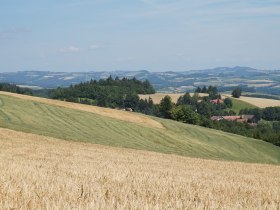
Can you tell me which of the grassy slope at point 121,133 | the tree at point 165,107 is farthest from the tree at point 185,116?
the grassy slope at point 121,133

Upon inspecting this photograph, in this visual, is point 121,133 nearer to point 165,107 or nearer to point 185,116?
point 185,116

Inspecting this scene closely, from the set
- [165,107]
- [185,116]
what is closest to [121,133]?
[185,116]

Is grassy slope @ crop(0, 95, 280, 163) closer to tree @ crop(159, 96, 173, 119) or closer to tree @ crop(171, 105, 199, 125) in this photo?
tree @ crop(171, 105, 199, 125)

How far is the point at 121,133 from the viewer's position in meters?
56.6

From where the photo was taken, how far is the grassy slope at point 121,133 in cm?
4941

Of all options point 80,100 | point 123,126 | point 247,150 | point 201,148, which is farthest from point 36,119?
point 80,100

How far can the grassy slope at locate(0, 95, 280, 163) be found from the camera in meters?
49.4

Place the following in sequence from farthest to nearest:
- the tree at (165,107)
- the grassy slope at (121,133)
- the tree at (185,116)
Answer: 1. the tree at (165,107)
2. the tree at (185,116)
3. the grassy slope at (121,133)

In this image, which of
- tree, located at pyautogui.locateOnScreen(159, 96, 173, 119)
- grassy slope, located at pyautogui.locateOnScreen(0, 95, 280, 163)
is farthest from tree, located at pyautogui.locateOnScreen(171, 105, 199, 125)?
grassy slope, located at pyautogui.locateOnScreen(0, 95, 280, 163)

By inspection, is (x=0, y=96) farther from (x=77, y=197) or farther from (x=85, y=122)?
(x=77, y=197)

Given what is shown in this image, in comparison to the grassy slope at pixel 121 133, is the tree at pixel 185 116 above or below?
below

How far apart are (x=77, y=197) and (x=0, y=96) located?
64133 millimetres

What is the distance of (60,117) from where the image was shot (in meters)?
59.8

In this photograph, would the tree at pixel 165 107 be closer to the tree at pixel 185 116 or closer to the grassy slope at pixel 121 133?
the tree at pixel 185 116
